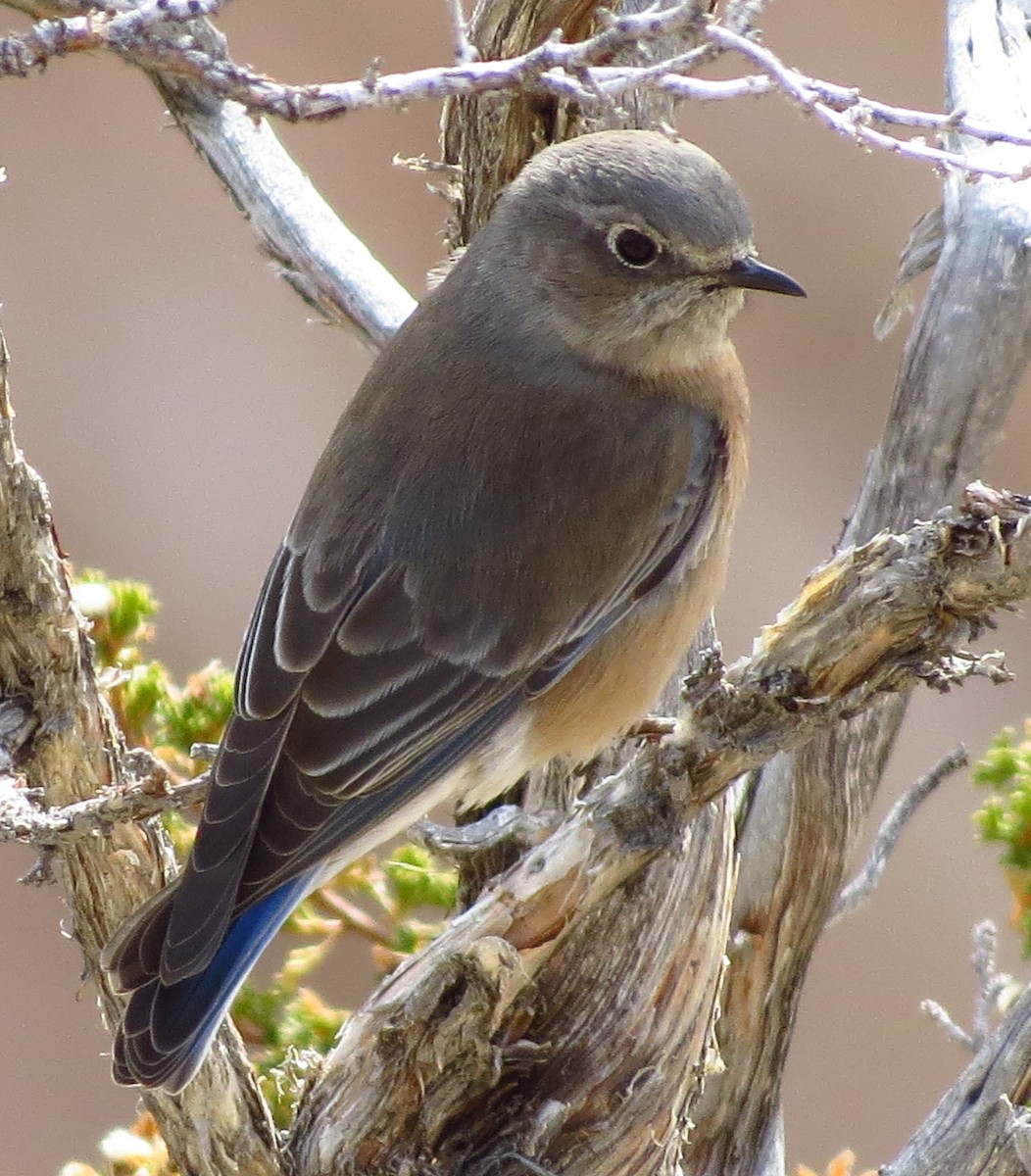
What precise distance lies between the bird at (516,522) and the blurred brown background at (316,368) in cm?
323

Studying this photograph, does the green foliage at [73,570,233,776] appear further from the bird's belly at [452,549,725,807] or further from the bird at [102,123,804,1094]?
the bird's belly at [452,549,725,807]

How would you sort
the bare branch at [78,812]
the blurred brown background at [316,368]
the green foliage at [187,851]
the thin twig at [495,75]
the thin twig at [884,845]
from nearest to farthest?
the thin twig at [495,75] → the bare branch at [78,812] → the green foliage at [187,851] → the thin twig at [884,845] → the blurred brown background at [316,368]

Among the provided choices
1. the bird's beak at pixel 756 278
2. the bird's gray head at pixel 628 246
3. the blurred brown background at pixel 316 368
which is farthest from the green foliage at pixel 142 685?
the blurred brown background at pixel 316 368

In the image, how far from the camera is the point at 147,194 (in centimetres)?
755

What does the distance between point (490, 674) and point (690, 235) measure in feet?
2.73

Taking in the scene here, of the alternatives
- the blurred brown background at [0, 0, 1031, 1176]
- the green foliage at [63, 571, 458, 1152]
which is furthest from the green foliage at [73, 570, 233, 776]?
the blurred brown background at [0, 0, 1031, 1176]

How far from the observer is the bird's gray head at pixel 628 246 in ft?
10.2

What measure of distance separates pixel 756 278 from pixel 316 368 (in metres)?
4.43

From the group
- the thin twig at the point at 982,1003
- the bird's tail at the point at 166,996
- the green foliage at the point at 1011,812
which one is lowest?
the thin twig at the point at 982,1003

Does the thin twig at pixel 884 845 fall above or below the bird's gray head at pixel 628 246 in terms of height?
below

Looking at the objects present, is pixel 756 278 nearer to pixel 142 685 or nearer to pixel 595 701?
pixel 595 701

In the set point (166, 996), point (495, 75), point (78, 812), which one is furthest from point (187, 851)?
point (495, 75)

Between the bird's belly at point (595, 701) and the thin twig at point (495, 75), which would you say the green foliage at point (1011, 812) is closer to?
the bird's belly at point (595, 701)

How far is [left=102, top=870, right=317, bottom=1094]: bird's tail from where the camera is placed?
8.20 ft
